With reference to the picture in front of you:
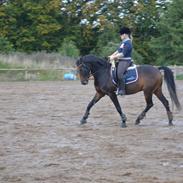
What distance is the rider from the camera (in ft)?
38.4

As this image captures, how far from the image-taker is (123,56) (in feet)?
38.6

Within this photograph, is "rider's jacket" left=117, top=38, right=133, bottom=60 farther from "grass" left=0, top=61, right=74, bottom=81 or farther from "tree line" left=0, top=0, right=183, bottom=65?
"tree line" left=0, top=0, right=183, bottom=65

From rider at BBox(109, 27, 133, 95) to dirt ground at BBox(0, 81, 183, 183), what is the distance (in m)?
0.99

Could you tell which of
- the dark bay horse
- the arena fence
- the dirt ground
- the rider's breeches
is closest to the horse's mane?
the dark bay horse

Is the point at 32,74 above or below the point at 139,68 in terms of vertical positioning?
below

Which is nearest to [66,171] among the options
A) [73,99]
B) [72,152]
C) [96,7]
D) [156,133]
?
[72,152]

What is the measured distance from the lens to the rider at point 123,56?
11.7m

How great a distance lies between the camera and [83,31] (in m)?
52.2

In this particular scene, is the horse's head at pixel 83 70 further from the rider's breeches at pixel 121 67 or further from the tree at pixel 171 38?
the tree at pixel 171 38

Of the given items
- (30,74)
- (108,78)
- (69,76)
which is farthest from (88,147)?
(30,74)

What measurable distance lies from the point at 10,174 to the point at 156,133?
460cm

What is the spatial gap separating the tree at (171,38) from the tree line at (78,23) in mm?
4099

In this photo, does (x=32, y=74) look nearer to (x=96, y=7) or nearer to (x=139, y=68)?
(x=96, y=7)

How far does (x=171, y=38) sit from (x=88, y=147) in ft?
118
